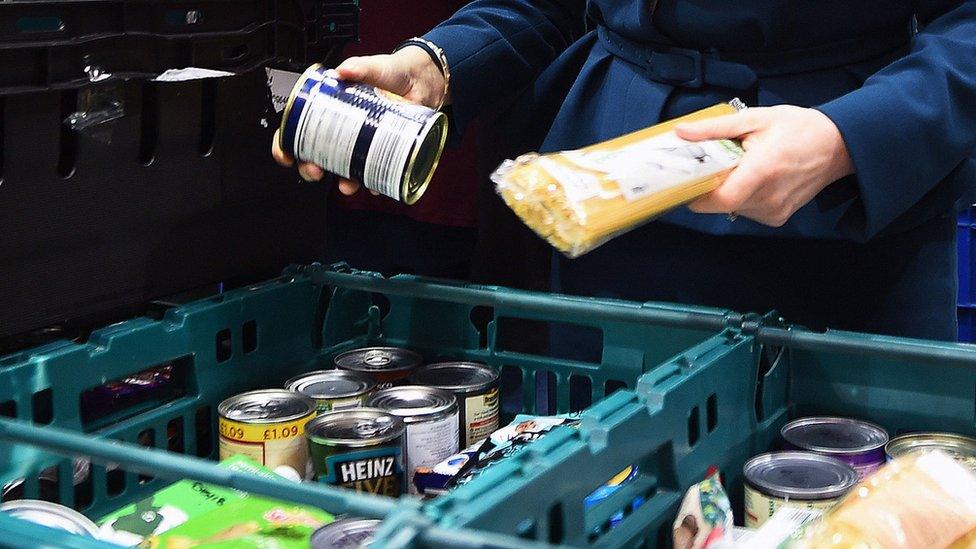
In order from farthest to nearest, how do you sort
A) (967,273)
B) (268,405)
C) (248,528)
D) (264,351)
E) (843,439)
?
(967,273), (264,351), (268,405), (843,439), (248,528)

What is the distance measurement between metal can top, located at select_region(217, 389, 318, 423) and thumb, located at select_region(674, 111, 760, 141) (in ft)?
1.63

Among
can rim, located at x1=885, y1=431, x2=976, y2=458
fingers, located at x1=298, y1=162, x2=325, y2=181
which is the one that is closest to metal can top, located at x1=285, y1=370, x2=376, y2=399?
fingers, located at x1=298, y1=162, x2=325, y2=181

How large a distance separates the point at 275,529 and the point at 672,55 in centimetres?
72

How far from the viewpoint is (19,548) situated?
78cm

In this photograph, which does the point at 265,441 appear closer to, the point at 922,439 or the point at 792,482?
the point at 792,482

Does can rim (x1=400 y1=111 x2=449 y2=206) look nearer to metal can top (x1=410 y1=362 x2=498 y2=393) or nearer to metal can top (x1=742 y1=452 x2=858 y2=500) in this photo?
metal can top (x1=410 y1=362 x2=498 y2=393)

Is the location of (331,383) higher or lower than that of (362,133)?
lower

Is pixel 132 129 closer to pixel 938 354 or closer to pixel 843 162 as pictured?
pixel 843 162

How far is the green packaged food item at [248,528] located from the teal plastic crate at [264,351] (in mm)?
75

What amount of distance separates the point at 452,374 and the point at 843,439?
0.45m

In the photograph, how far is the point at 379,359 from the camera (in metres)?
1.53

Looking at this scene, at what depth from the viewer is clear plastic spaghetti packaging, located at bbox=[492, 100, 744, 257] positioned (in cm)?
106

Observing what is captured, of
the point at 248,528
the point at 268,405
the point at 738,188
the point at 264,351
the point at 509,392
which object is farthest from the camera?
the point at 509,392

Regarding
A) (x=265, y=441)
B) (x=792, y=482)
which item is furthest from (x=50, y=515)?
(x=792, y=482)
